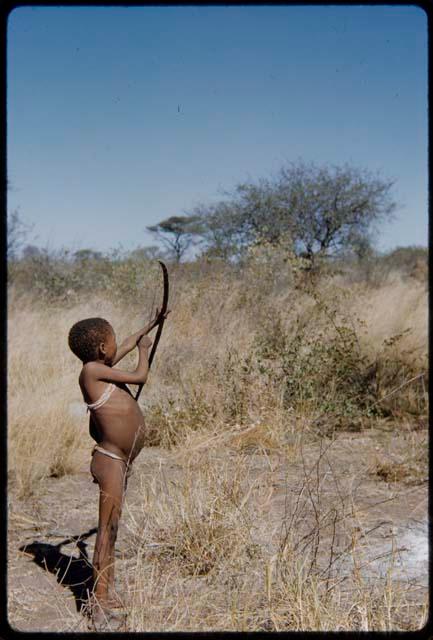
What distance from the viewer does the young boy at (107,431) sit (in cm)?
290

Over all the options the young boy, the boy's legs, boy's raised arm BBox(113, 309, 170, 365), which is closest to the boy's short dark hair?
the young boy

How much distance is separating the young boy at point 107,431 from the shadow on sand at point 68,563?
318mm

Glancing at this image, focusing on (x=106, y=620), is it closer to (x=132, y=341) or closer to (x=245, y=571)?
(x=245, y=571)

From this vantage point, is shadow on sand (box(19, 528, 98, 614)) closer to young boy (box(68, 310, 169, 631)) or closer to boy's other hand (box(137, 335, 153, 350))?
young boy (box(68, 310, 169, 631))

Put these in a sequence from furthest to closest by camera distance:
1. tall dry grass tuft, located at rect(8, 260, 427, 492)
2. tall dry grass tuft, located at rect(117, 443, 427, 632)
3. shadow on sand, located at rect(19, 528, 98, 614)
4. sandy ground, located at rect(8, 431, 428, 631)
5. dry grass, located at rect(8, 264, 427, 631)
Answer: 1. tall dry grass tuft, located at rect(8, 260, 427, 492)
2. shadow on sand, located at rect(19, 528, 98, 614)
3. sandy ground, located at rect(8, 431, 428, 631)
4. dry grass, located at rect(8, 264, 427, 631)
5. tall dry grass tuft, located at rect(117, 443, 427, 632)

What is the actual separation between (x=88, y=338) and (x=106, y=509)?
0.69 metres

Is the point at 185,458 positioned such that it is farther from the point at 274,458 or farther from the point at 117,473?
the point at 117,473

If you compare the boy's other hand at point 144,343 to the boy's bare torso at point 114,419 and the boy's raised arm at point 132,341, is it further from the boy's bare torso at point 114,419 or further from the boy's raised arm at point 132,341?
the boy's bare torso at point 114,419

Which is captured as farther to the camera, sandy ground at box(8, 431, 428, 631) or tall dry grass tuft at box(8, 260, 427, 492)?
tall dry grass tuft at box(8, 260, 427, 492)

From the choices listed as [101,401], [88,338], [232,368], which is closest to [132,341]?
[88,338]

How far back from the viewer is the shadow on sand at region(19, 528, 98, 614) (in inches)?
131

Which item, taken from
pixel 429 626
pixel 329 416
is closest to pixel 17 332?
pixel 329 416

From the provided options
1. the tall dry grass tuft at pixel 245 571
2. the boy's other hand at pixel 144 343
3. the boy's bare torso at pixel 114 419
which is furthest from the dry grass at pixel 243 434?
the boy's other hand at pixel 144 343

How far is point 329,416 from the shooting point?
6.12 metres
